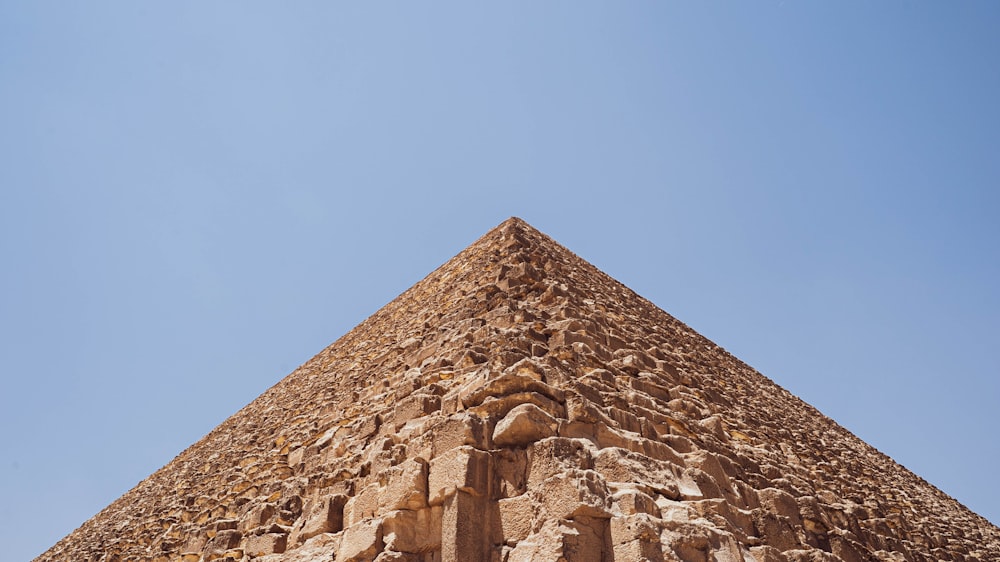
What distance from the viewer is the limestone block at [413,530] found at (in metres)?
3.96

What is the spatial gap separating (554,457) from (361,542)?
1.39 m

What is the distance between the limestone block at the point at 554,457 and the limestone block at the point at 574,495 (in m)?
0.10

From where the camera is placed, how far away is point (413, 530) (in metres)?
4.05

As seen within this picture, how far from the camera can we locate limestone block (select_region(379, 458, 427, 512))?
4145 millimetres

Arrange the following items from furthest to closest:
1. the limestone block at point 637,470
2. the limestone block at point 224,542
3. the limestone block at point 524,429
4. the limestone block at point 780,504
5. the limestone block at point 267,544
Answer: the limestone block at point 224,542, the limestone block at point 267,544, the limestone block at point 780,504, the limestone block at point 524,429, the limestone block at point 637,470

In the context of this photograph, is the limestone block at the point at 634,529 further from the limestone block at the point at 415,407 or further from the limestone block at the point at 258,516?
the limestone block at the point at 258,516

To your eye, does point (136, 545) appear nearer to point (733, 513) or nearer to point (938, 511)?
point (733, 513)

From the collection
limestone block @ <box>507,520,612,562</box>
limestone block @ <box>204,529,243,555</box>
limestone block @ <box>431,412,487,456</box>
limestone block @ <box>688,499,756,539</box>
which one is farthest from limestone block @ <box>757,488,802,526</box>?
limestone block @ <box>204,529,243,555</box>

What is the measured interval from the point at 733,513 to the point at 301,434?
19.2 feet

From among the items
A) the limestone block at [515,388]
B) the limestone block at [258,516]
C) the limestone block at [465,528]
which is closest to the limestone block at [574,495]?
the limestone block at [465,528]

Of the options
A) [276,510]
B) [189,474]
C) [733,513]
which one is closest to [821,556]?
[733,513]

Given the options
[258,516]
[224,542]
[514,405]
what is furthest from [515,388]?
[224,542]

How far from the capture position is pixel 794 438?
10.8m

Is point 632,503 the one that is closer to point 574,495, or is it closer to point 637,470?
point 574,495
